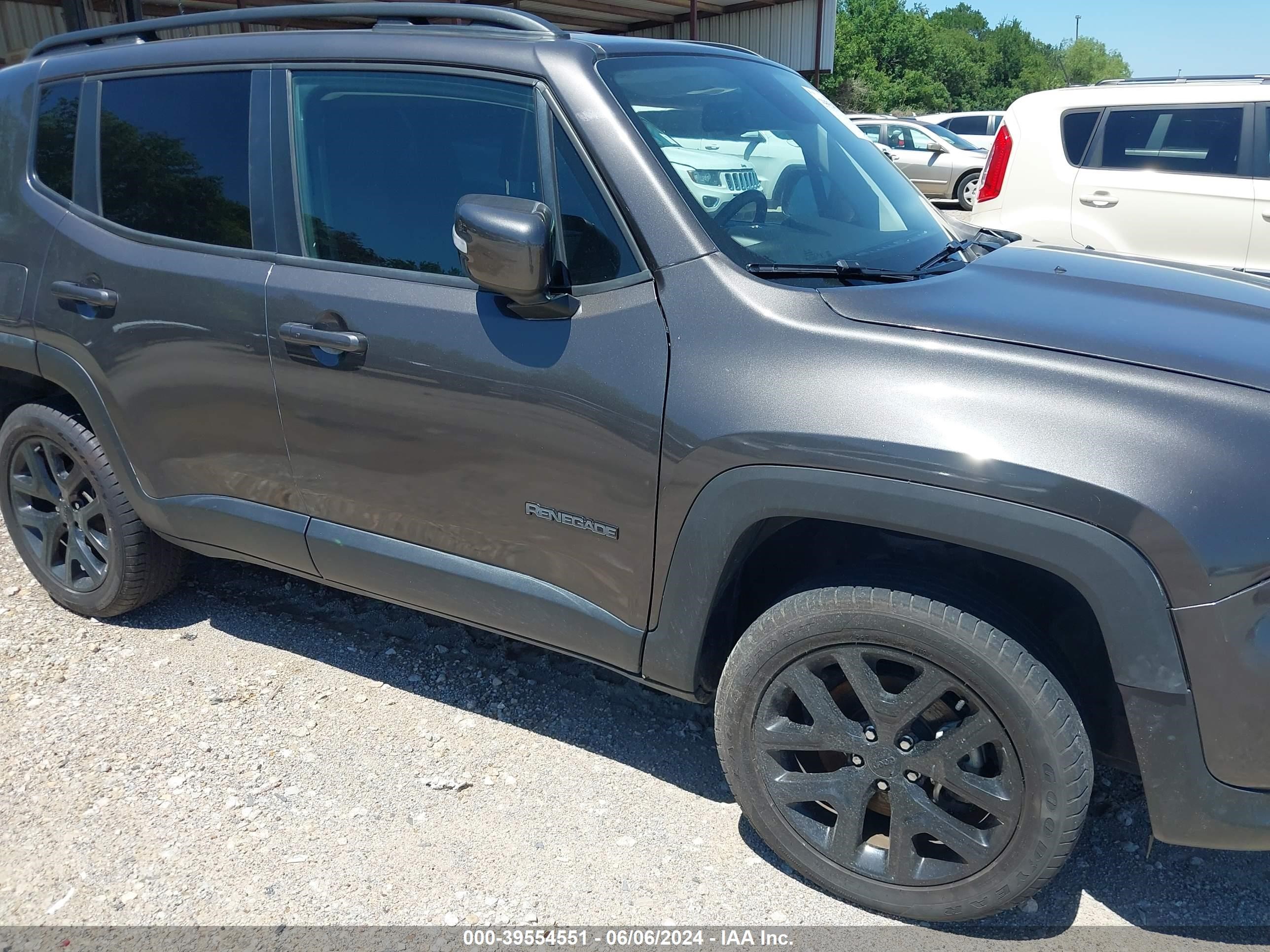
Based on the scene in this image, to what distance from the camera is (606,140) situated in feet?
7.75

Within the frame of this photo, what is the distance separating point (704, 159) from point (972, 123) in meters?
20.9

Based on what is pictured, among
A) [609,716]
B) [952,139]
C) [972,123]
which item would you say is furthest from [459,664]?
[972,123]

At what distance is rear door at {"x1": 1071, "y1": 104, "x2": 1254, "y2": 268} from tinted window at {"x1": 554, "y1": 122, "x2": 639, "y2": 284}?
17.6 ft

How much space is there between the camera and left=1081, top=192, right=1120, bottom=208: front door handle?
22.0ft

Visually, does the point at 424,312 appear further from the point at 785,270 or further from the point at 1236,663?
the point at 1236,663

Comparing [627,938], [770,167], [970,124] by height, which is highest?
[970,124]

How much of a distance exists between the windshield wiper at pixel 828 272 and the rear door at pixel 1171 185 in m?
4.95

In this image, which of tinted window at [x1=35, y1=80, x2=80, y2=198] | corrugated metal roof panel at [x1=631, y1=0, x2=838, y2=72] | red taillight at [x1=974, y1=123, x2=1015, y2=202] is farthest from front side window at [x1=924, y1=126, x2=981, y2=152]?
tinted window at [x1=35, y1=80, x2=80, y2=198]

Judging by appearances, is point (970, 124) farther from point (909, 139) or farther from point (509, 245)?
point (509, 245)

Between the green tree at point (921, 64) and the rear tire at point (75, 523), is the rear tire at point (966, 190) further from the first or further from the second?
the green tree at point (921, 64)

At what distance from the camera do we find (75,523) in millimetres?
3541

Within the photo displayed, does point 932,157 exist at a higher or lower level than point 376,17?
higher

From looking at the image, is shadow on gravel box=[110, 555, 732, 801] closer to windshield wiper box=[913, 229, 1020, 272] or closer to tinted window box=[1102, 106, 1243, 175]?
windshield wiper box=[913, 229, 1020, 272]

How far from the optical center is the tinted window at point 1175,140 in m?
6.42
